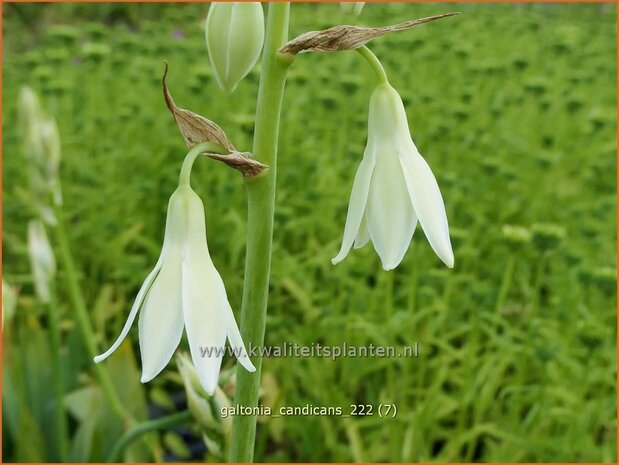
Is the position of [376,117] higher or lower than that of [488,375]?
higher

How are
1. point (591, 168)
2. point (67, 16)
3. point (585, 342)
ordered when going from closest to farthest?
point (585, 342) < point (591, 168) < point (67, 16)

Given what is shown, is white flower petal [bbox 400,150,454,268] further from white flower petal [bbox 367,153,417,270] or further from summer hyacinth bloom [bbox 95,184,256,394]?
summer hyacinth bloom [bbox 95,184,256,394]

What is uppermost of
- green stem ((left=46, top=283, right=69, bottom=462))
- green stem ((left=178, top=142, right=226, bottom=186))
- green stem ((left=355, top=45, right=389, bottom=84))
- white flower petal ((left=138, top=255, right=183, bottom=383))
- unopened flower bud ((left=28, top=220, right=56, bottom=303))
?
green stem ((left=355, top=45, right=389, bottom=84))

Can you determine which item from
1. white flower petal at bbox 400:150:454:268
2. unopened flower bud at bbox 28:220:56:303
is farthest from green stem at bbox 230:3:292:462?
unopened flower bud at bbox 28:220:56:303

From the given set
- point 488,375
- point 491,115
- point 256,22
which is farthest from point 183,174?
point 491,115

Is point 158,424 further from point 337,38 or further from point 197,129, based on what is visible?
point 337,38

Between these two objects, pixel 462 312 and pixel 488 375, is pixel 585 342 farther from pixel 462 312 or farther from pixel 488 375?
pixel 462 312

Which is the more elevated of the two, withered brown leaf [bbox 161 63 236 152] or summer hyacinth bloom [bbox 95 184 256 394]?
withered brown leaf [bbox 161 63 236 152]
